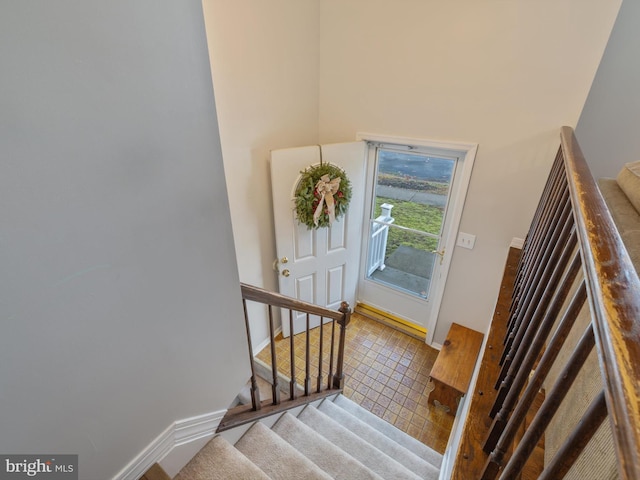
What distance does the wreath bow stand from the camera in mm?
2414

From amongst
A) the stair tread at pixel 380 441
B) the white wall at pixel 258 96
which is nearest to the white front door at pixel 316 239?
the white wall at pixel 258 96

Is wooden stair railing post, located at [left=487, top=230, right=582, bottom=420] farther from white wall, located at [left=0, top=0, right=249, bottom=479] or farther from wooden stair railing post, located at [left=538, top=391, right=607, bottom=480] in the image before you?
white wall, located at [left=0, top=0, right=249, bottom=479]

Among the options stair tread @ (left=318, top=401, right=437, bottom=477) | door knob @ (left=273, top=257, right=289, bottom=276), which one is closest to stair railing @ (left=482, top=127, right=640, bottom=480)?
stair tread @ (left=318, top=401, right=437, bottom=477)

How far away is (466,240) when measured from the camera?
244cm

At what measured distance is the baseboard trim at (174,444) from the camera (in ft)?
2.83

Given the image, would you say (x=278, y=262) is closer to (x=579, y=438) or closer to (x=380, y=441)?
(x=380, y=441)

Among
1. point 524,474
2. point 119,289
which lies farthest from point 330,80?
point 524,474

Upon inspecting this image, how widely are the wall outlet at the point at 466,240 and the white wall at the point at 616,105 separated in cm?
87

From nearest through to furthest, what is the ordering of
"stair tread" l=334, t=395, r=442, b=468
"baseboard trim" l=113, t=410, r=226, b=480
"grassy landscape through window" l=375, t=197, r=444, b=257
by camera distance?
"baseboard trim" l=113, t=410, r=226, b=480 → "stair tread" l=334, t=395, r=442, b=468 → "grassy landscape through window" l=375, t=197, r=444, b=257

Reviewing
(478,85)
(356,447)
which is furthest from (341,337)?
(478,85)

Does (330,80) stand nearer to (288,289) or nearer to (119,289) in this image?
(288,289)

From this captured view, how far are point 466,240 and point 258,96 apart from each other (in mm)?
1942

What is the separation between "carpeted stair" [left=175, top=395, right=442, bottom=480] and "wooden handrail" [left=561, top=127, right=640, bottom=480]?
120cm

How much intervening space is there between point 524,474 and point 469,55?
223 centimetres
